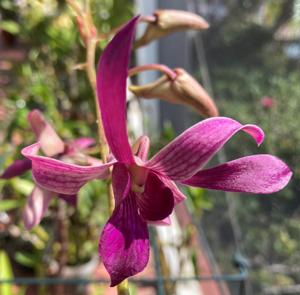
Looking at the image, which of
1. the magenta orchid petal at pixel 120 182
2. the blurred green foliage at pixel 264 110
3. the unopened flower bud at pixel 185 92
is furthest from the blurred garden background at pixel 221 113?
the magenta orchid petal at pixel 120 182

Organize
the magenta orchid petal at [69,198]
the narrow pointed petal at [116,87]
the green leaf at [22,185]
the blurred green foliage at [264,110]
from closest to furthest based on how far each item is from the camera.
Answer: the narrow pointed petal at [116,87] < the magenta orchid petal at [69,198] < the blurred green foliage at [264,110] < the green leaf at [22,185]

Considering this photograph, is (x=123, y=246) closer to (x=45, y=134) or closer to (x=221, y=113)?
(x=45, y=134)

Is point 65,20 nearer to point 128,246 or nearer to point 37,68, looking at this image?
point 37,68

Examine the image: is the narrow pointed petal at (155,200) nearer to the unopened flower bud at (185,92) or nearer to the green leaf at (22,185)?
the unopened flower bud at (185,92)

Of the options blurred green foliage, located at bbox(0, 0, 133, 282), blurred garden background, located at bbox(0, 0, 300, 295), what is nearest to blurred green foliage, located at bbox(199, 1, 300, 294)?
blurred garden background, located at bbox(0, 0, 300, 295)

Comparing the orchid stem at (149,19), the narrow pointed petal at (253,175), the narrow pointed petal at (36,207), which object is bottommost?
the narrow pointed petal at (36,207)

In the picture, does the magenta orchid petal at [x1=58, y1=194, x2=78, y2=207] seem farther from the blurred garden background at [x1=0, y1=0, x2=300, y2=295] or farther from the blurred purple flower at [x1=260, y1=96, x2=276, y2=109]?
the blurred purple flower at [x1=260, y1=96, x2=276, y2=109]

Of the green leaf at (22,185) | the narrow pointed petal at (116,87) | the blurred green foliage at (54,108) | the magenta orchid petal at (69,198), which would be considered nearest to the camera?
the narrow pointed petal at (116,87)

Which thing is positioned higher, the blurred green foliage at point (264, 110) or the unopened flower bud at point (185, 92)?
the unopened flower bud at point (185, 92)
